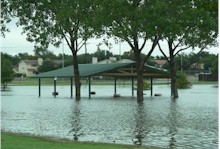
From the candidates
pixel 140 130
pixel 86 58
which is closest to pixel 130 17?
pixel 140 130

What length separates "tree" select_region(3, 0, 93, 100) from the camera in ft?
128

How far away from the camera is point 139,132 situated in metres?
17.6

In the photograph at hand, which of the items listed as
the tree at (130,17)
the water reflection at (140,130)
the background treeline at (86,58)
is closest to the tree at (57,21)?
the tree at (130,17)

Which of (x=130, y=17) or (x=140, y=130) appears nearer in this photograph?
Answer: (x=140, y=130)

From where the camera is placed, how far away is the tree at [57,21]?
39031mm

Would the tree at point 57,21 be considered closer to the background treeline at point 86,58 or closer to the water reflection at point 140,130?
the water reflection at point 140,130

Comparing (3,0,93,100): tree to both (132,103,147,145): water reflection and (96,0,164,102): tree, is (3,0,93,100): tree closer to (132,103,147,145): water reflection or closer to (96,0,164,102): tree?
(96,0,164,102): tree

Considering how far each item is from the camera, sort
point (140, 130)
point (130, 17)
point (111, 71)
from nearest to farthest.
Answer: point (140, 130) < point (130, 17) < point (111, 71)

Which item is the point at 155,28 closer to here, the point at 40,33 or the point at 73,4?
the point at 73,4

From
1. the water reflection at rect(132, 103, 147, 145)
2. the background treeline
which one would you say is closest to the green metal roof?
the water reflection at rect(132, 103, 147, 145)

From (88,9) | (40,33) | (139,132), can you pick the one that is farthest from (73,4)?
(139,132)

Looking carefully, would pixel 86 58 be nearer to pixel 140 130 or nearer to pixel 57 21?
pixel 57 21

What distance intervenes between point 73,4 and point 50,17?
121 inches

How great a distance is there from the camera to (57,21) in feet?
137
